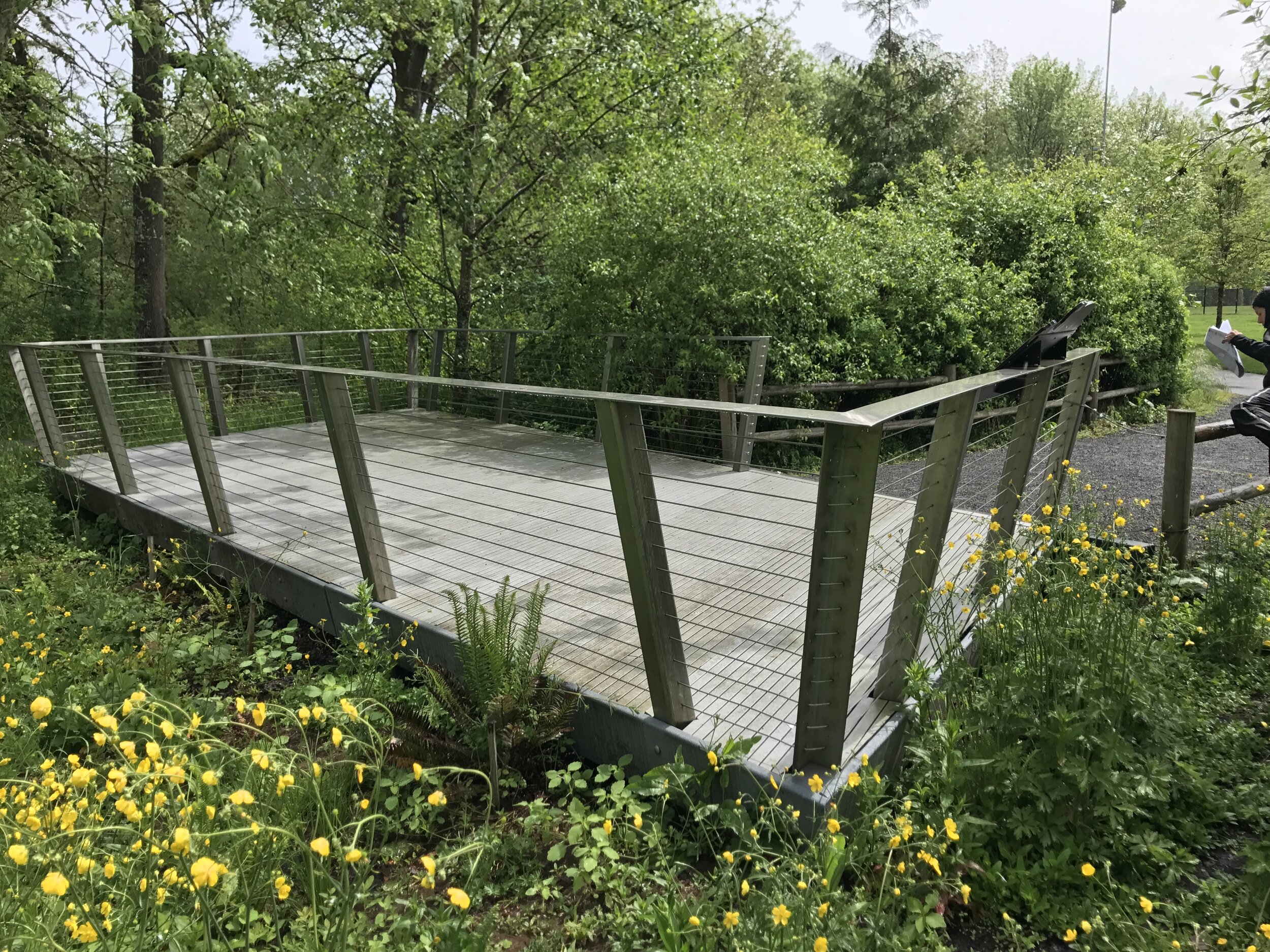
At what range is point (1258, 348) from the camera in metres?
5.12

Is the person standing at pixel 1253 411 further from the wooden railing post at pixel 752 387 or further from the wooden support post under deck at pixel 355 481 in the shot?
the wooden support post under deck at pixel 355 481

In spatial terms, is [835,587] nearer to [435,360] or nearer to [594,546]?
[594,546]

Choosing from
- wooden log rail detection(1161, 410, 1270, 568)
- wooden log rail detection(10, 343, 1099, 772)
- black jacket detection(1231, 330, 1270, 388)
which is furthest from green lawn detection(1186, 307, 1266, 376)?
wooden log rail detection(10, 343, 1099, 772)

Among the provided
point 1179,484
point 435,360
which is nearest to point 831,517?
point 1179,484

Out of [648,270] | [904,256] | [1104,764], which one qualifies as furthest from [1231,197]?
[1104,764]

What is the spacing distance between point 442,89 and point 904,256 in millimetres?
6350

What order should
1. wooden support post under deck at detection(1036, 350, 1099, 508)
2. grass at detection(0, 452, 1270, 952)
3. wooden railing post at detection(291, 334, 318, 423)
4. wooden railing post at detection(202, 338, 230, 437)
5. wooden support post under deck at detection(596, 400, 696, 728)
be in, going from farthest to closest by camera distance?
wooden railing post at detection(291, 334, 318, 423), wooden railing post at detection(202, 338, 230, 437), wooden support post under deck at detection(1036, 350, 1099, 508), wooden support post under deck at detection(596, 400, 696, 728), grass at detection(0, 452, 1270, 952)

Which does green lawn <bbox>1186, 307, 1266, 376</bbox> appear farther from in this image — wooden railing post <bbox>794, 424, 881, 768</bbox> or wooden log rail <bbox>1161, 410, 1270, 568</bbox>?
wooden railing post <bbox>794, 424, 881, 768</bbox>

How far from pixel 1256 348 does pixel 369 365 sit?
7.96 meters

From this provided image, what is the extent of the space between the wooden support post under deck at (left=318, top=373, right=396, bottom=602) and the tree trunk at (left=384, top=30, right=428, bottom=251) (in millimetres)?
6243

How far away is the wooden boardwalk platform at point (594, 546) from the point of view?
9.90 feet

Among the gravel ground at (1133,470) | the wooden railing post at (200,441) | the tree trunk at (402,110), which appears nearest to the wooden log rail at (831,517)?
the wooden railing post at (200,441)

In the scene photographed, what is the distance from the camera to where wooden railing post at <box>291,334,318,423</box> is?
8.40 meters

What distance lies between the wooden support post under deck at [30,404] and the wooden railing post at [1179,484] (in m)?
8.50
